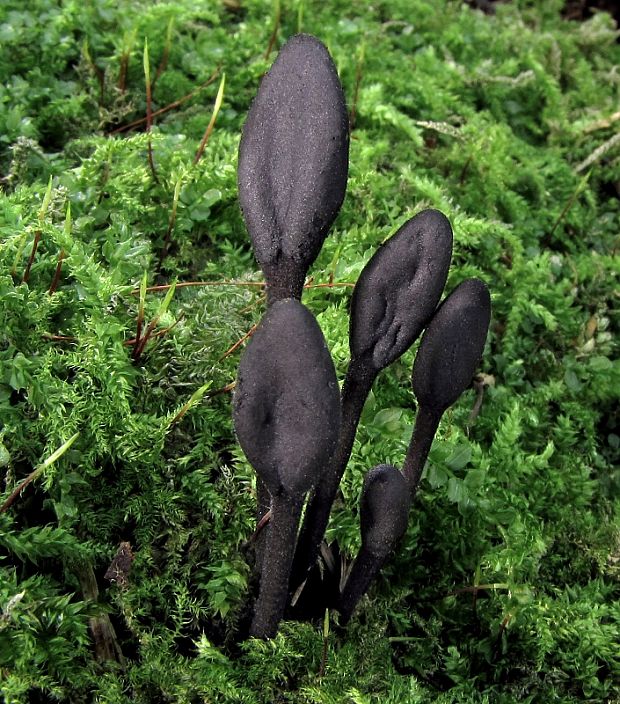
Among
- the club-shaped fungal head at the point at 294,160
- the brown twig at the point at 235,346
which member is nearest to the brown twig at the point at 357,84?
the brown twig at the point at 235,346

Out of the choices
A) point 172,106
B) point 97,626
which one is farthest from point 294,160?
point 172,106

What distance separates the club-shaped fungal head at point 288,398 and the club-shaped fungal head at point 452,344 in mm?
301

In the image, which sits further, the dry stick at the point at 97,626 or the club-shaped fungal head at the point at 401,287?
the dry stick at the point at 97,626

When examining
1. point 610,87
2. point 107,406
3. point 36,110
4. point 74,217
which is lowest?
point 107,406

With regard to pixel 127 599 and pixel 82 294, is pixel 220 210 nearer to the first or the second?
pixel 82 294

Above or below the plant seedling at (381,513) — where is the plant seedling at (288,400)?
above

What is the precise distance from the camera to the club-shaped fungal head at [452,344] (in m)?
1.17

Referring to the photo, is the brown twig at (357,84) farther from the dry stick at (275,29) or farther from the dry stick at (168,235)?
the dry stick at (168,235)

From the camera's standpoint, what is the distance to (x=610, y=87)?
2.86 meters

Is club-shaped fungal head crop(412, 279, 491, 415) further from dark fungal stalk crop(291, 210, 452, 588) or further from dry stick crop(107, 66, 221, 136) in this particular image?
dry stick crop(107, 66, 221, 136)

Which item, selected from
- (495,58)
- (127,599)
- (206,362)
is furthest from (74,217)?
(495,58)

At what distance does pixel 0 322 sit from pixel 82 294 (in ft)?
0.56

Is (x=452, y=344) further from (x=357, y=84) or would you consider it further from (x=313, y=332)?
(x=357, y=84)

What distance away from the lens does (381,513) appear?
1.21 m
